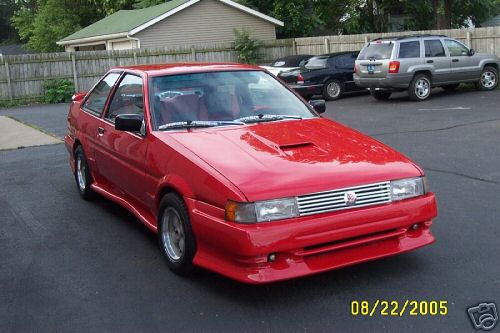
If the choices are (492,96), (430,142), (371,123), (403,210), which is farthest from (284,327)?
(492,96)

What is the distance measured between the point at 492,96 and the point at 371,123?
18.6 ft

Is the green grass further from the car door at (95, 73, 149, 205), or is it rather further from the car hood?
the car hood

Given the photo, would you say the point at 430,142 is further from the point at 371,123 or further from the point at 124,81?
the point at 124,81

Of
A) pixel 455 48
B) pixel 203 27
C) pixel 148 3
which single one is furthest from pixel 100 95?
pixel 148 3

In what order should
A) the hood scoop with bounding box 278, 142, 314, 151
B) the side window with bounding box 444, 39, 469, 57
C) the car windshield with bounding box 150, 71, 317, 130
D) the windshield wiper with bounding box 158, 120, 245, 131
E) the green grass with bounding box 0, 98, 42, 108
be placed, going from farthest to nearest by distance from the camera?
the green grass with bounding box 0, 98, 42, 108 → the side window with bounding box 444, 39, 469, 57 → the car windshield with bounding box 150, 71, 317, 130 → the windshield wiper with bounding box 158, 120, 245, 131 → the hood scoop with bounding box 278, 142, 314, 151

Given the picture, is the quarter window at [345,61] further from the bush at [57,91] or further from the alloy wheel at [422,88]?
the bush at [57,91]

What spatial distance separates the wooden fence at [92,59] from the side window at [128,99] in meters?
17.1

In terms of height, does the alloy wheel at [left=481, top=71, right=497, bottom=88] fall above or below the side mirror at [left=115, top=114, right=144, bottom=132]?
below

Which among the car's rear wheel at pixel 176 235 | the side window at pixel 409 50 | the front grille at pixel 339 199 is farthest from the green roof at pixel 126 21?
the front grille at pixel 339 199

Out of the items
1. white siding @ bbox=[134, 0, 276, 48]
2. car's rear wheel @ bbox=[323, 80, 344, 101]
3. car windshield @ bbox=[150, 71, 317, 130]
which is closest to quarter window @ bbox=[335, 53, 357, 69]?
car's rear wheel @ bbox=[323, 80, 344, 101]

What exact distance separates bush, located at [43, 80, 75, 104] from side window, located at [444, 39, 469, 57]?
14.3 meters

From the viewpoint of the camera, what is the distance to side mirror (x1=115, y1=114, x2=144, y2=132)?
550cm

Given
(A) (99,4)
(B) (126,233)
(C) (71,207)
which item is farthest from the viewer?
(A) (99,4)

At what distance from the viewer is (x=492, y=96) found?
1744 centimetres
